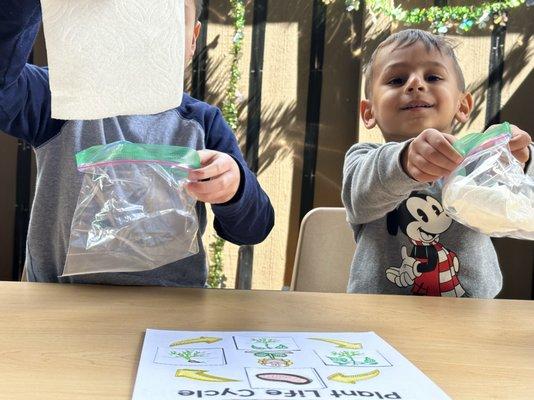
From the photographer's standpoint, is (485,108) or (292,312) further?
(485,108)

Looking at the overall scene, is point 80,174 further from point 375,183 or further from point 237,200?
point 375,183

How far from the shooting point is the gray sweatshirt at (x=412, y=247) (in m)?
1.10

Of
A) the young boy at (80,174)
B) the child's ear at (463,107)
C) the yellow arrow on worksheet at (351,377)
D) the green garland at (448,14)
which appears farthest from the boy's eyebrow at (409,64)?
the green garland at (448,14)

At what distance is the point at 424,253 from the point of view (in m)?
1.13

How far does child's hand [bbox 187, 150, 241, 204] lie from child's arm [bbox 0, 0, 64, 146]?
0.25 metres

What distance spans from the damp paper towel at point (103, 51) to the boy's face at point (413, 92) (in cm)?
74

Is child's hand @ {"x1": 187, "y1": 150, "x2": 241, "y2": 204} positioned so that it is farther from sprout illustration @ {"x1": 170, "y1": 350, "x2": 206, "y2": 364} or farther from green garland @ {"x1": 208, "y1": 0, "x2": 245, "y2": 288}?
green garland @ {"x1": 208, "y1": 0, "x2": 245, "y2": 288}

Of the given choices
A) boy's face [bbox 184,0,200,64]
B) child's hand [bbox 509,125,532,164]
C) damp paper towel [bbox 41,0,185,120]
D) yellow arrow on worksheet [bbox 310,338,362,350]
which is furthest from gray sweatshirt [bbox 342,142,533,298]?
damp paper towel [bbox 41,0,185,120]

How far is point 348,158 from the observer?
1219 mm

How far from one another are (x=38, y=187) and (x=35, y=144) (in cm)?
8

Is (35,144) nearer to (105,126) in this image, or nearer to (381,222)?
(105,126)

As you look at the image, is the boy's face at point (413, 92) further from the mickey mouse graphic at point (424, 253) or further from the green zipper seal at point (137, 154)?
the green zipper seal at point (137, 154)

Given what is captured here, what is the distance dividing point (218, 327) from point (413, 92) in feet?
2.27

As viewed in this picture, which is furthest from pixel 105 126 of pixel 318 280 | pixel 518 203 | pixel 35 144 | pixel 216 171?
pixel 518 203
